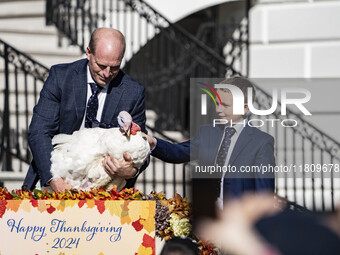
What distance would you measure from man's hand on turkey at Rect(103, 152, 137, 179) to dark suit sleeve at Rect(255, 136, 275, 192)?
37.3 inches

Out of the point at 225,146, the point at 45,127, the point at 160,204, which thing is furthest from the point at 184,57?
the point at 160,204

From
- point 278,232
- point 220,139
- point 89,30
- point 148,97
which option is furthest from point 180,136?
point 278,232

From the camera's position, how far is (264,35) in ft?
29.7

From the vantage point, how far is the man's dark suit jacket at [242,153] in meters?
3.88

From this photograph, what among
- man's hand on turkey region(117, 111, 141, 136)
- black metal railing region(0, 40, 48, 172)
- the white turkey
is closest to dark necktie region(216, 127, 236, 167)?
the white turkey

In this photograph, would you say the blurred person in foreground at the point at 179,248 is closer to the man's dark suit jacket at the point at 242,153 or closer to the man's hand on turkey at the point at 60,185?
the man's hand on turkey at the point at 60,185

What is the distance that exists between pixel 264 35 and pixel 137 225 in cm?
640

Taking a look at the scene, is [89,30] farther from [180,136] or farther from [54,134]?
[54,134]

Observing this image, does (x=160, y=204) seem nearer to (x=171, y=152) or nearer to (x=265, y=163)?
(x=171, y=152)

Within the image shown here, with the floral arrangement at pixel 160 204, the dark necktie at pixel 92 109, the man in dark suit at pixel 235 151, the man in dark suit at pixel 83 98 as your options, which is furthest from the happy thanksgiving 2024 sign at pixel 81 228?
the man in dark suit at pixel 235 151

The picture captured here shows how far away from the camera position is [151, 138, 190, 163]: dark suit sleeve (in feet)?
11.8

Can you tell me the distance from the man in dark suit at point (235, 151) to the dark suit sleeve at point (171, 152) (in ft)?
0.08

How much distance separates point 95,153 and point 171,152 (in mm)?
566

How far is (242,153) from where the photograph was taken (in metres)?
3.97
